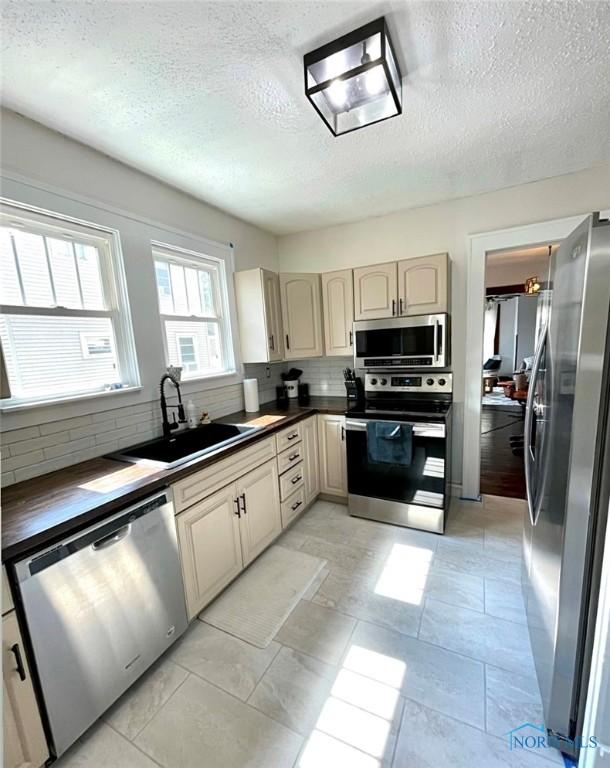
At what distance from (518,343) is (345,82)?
7.66 metres

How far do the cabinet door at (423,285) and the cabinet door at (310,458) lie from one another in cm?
127

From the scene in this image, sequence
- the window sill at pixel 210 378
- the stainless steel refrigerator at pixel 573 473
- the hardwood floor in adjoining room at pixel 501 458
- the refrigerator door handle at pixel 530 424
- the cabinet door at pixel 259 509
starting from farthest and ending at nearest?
the hardwood floor in adjoining room at pixel 501 458 < the window sill at pixel 210 378 < the cabinet door at pixel 259 509 < the refrigerator door handle at pixel 530 424 < the stainless steel refrigerator at pixel 573 473

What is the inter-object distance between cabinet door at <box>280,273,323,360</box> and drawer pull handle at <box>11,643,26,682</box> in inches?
95.9

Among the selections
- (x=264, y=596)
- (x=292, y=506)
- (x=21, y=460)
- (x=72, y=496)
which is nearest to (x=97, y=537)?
(x=72, y=496)

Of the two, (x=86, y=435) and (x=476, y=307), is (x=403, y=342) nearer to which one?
(x=476, y=307)

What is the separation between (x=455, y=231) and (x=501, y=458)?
2679 millimetres

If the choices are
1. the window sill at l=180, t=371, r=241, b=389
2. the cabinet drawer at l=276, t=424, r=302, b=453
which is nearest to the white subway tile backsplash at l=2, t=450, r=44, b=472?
the window sill at l=180, t=371, r=241, b=389

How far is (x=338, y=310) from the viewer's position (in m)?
2.99

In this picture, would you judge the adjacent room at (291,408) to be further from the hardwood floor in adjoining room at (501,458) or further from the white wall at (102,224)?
the hardwood floor in adjoining room at (501,458)

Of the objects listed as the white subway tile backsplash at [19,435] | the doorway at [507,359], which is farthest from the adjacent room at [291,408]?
the doorway at [507,359]

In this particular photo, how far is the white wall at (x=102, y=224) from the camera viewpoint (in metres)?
1.55

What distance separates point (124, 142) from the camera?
1.77 m

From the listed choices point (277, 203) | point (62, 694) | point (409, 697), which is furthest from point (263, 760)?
point (277, 203)

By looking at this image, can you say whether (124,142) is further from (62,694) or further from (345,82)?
(62,694)
